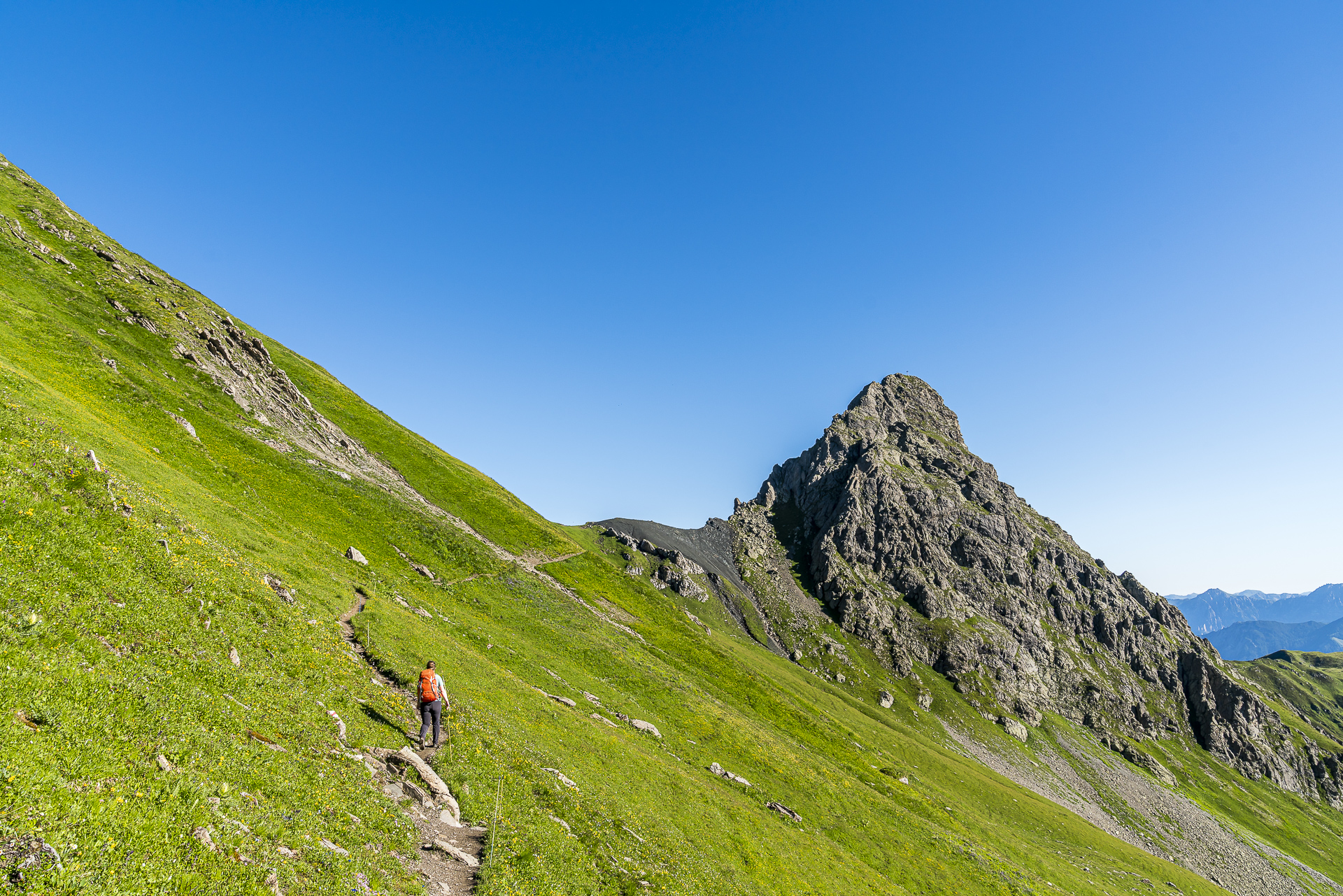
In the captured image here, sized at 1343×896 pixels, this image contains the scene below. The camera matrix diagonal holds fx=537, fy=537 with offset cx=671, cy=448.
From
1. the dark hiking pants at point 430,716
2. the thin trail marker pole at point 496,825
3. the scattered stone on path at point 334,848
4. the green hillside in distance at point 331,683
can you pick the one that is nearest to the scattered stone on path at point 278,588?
the green hillside in distance at point 331,683

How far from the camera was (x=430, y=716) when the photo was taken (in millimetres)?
22375

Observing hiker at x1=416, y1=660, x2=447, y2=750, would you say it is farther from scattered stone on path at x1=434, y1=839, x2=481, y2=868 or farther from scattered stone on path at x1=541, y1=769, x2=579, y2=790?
scattered stone on path at x1=541, y1=769, x2=579, y2=790

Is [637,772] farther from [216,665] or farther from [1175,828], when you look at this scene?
[1175,828]

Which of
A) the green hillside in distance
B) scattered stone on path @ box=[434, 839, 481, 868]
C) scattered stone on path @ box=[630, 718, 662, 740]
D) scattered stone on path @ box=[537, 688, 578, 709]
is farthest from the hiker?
scattered stone on path @ box=[630, 718, 662, 740]

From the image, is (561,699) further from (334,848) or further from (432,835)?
(334,848)

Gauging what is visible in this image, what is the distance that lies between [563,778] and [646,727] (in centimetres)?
2011

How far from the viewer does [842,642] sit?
170000 mm

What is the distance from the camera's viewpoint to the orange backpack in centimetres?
2169

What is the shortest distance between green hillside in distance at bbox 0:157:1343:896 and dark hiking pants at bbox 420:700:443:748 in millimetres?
1156

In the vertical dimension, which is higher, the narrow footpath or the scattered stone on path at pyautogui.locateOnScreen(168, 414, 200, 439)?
the scattered stone on path at pyautogui.locateOnScreen(168, 414, 200, 439)

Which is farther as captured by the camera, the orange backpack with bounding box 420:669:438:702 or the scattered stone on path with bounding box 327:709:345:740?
the orange backpack with bounding box 420:669:438:702

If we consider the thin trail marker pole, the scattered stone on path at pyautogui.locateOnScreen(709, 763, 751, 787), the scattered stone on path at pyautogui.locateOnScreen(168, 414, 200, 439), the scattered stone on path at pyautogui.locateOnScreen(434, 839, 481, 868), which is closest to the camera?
the scattered stone on path at pyautogui.locateOnScreen(434, 839, 481, 868)

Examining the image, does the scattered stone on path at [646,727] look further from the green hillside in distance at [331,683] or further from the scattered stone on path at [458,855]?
the scattered stone on path at [458,855]

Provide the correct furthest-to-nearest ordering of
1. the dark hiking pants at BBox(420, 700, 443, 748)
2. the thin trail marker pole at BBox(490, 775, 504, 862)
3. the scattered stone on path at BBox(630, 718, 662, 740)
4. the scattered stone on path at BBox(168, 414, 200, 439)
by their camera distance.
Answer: the scattered stone on path at BBox(168, 414, 200, 439), the scattered stone on path at BBox(630, 718, 662, 740), the dark hiking pants at BBox(420, 700, 443, 748), the thin trail marker pole at BBox(490, 775, 504, 862)
